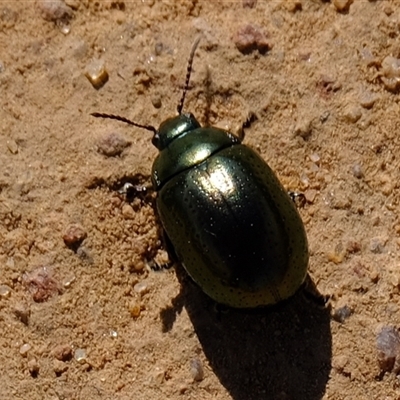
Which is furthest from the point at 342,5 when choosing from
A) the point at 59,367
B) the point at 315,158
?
the point at 59,367

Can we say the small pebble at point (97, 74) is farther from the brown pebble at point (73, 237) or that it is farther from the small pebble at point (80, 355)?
the small pebble at point (80, 355)

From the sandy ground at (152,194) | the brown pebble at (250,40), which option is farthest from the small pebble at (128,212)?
the brown pebble at (250,40)

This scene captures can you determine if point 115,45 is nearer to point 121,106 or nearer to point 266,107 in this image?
point 121,106

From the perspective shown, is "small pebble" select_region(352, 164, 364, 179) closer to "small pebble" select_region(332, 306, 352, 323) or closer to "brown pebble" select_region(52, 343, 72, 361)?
"small pebble" select_region(332, 306, 352, 323)

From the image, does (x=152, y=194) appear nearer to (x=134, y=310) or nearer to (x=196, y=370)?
(x=134, y=310)

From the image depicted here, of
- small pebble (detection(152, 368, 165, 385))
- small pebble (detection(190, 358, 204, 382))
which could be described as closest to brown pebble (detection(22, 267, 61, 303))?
small pebble (detection(152, 368, 165, 385))

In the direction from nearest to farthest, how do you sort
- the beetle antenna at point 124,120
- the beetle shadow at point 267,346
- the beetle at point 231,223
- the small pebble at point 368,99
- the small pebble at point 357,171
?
the beetle at point 231,223, the beetle shadow at point 267,346, the beetle antenna at point 124,120, the small pebble at point 357,171, the small pebble at point 368,99
